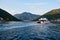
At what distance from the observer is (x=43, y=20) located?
641 ft

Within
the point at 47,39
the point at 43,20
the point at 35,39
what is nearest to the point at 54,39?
the point at 47,39

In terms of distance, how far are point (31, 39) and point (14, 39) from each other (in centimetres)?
491

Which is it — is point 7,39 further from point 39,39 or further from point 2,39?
point 39,39

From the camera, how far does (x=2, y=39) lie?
44.7 m

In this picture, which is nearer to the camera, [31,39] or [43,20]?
[31,39]

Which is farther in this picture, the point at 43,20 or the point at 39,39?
the point at 43,20

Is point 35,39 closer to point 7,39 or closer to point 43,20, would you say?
point 7,39

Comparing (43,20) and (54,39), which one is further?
(43,20)

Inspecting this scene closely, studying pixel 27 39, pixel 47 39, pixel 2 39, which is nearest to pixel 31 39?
pixel 27 39

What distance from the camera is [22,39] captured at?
46500 millimetres

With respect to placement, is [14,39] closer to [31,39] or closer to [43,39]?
[31,39]

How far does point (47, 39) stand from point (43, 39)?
1159 mm

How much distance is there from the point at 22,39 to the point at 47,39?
726 centimetres

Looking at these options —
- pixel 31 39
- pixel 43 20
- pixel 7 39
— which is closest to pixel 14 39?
pixel 7 39
